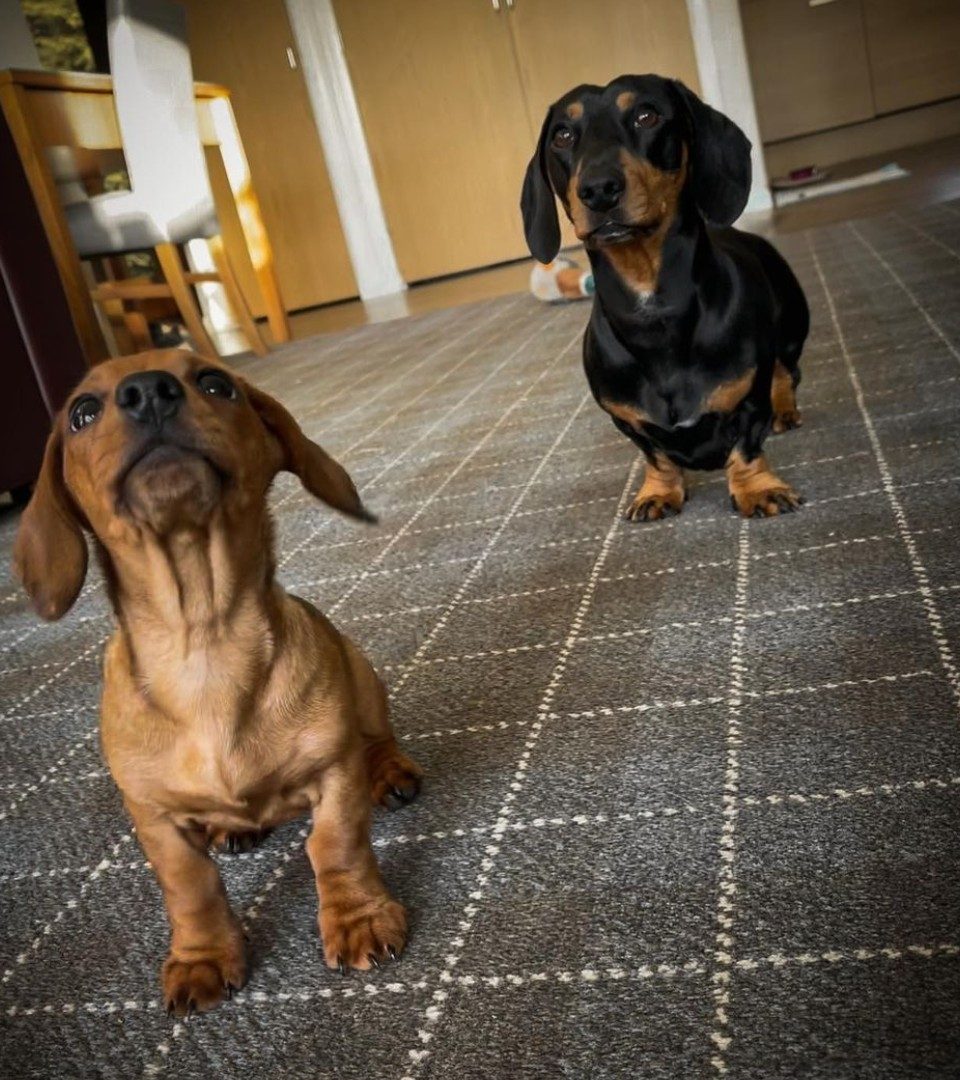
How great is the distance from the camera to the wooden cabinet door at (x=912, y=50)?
8.27 metres

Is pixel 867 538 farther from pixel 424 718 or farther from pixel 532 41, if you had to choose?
pixel 532 41

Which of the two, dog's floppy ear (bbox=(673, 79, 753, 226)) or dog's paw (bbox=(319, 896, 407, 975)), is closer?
dog's paw (bbox=(319, 896, 407, 975))

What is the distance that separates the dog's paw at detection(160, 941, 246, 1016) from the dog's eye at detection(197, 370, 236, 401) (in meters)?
0.45

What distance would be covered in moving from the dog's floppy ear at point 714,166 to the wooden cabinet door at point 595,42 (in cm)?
536

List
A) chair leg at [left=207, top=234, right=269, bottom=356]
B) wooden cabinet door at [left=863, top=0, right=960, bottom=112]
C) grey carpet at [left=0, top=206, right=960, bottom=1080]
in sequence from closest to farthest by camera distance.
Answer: grey carpet at [left=0, top=206, right=960, bottom=1080]
chair leg at [left=207, top=234, right=269, bottom=356]
wooden cabinet door at [left=863, top=0, right=960, bottom=112]

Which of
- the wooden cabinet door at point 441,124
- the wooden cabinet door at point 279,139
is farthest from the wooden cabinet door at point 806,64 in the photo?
the wooden cabinet door at point 279,139

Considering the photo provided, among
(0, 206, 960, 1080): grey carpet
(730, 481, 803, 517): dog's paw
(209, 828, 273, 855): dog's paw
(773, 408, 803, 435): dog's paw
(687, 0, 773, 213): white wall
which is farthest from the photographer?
(687, 0, 773, 213): white wall

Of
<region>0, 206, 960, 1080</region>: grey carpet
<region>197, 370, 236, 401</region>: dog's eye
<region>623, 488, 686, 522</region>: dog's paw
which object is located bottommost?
<region>0, 206, 960, 1080</region>: grey carpet

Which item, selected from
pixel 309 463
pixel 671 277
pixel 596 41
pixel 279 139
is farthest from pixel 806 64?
pixel 309 463

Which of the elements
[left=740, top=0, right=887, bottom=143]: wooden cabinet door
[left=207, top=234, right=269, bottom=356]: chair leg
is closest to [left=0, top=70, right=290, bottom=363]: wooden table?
[left=207, top=234, right=269, bottom=356]: chair leg

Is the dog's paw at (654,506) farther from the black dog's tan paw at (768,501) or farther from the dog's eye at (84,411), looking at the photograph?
the dog's eye at (84,411)

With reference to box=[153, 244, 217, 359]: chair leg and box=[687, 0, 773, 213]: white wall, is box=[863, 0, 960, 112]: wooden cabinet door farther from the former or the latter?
box=[153, 244, 217, 359]: chair leg

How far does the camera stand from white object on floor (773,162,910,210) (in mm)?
6430

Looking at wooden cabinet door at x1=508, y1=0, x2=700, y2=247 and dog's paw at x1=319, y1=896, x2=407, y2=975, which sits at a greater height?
wooden cabinet door at x1=508, y1=0, x2=700, y2=247
